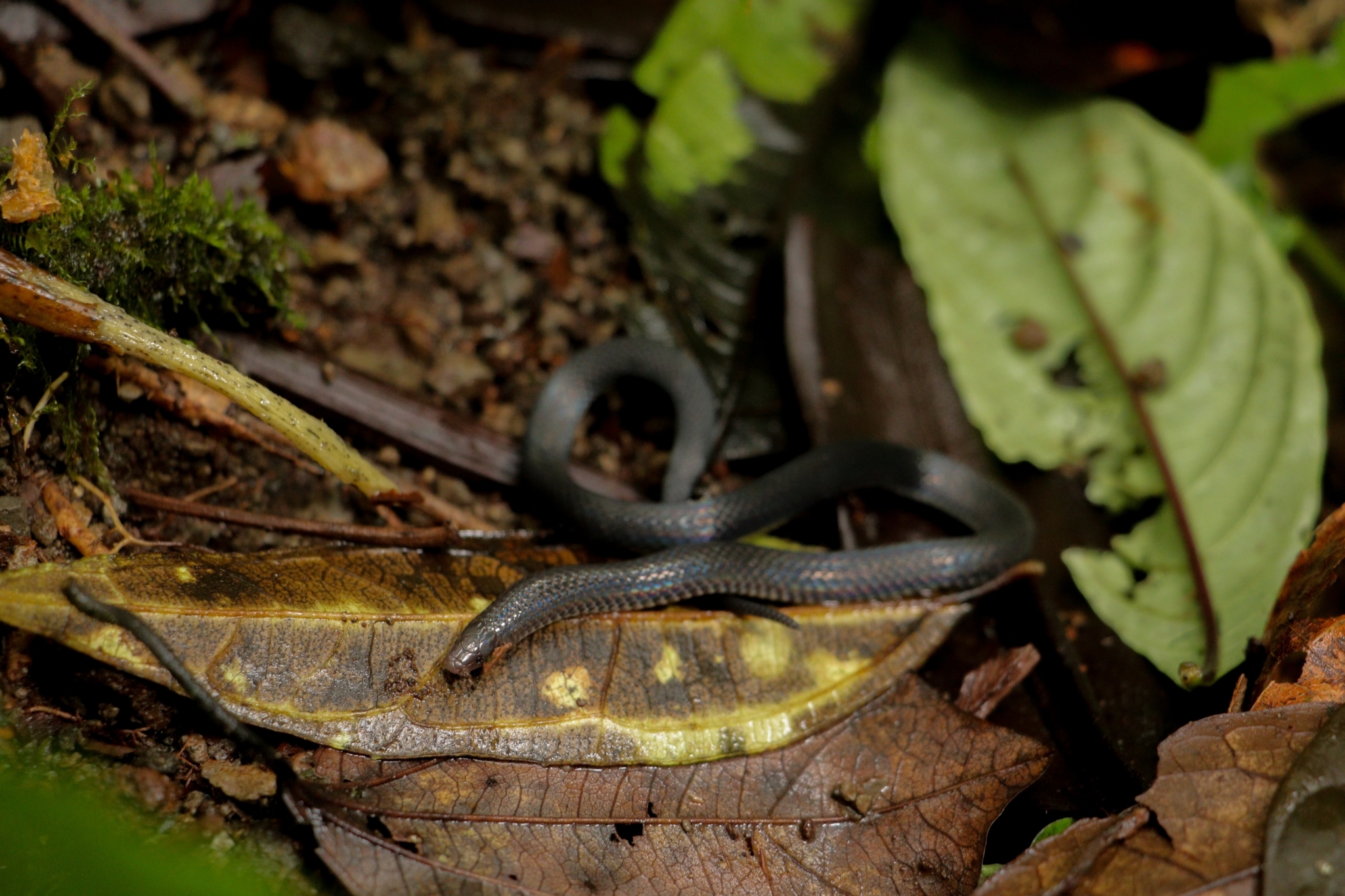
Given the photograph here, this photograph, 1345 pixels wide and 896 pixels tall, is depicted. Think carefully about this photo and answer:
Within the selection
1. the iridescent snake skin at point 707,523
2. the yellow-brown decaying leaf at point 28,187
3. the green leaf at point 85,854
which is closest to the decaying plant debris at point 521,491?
the yellow-brown decaying leaf at point 28,187

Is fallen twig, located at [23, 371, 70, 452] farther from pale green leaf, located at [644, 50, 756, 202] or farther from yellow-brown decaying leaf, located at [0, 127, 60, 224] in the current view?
pale green leaf, located at [644, 50, 756, 202]

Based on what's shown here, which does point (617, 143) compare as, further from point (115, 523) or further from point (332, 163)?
point (115, 523)

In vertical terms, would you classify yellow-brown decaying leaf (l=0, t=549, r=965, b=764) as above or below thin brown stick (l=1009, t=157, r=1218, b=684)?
below

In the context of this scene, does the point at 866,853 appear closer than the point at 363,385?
Yes

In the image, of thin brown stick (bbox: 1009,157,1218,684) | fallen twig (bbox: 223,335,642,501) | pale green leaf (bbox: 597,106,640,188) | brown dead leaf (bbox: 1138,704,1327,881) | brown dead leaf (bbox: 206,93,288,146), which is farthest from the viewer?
pale green leaf (bbox: 597,106,640,188)

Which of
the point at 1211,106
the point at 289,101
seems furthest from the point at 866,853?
the point at 1211,106

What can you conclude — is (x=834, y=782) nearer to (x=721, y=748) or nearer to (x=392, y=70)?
(x=721, y=748)

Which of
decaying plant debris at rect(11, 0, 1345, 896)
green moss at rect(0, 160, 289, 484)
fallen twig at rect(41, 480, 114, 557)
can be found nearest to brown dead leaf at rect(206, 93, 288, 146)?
decaying plant debris at rect(11, 0, 1345, 896)

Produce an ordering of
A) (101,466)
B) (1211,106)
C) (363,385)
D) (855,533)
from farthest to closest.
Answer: (1211,106), (855,533), (363,385), (101,466)
